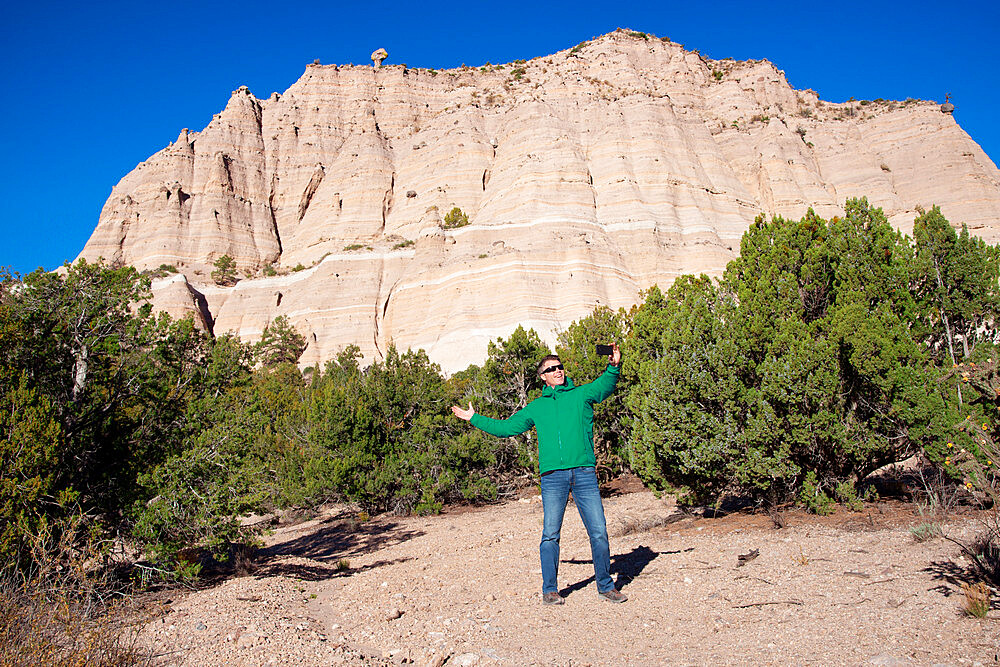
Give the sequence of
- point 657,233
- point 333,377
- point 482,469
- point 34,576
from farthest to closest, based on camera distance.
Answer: point 657,233, point 333,377, point 482,469, point 34,576

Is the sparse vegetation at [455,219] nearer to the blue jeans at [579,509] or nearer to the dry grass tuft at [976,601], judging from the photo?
the blue jeans at [579,509]

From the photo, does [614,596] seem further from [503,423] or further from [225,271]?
[225,271]

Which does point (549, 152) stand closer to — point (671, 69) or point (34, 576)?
point (671, 69)

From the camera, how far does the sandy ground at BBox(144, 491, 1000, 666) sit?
178 inches

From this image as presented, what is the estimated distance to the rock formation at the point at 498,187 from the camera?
49.8m

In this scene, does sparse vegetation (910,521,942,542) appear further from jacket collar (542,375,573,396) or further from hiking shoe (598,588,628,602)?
jacket collar (542,375,573,396)

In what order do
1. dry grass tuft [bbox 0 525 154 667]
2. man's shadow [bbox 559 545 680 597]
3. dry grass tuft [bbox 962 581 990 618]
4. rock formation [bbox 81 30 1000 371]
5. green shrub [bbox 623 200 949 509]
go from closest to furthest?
dry grass tuft [bbox 0 525 154 667] < dry grass tuft [bbox 962 581 990 618] < man's shadow [bbox 559 545 680 597] < green shrub [bbox 623 200 949 509] < rock formation [bbox 81 30 1000 371]

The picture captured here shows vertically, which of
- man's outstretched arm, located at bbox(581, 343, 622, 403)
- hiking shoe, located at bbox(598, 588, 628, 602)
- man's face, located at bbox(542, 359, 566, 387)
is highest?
man's face, located at bbox(542, 359, 566, 387)

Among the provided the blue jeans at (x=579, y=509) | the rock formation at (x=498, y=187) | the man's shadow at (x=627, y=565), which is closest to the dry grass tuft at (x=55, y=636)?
the blue jeans at (x=579, y=509)

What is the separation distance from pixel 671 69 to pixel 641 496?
77.6 meters

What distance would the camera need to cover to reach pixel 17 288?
26.1ft

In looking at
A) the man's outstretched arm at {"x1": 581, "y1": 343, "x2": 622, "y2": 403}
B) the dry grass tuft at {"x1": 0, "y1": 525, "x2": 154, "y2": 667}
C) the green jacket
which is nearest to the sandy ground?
the dry grass tuft at {"x1": 0, "y1": 525, "x2": 154, "y2": 667}

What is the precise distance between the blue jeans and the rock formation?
36.1 meters

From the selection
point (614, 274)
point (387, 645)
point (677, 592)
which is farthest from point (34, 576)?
point (614, 274)
